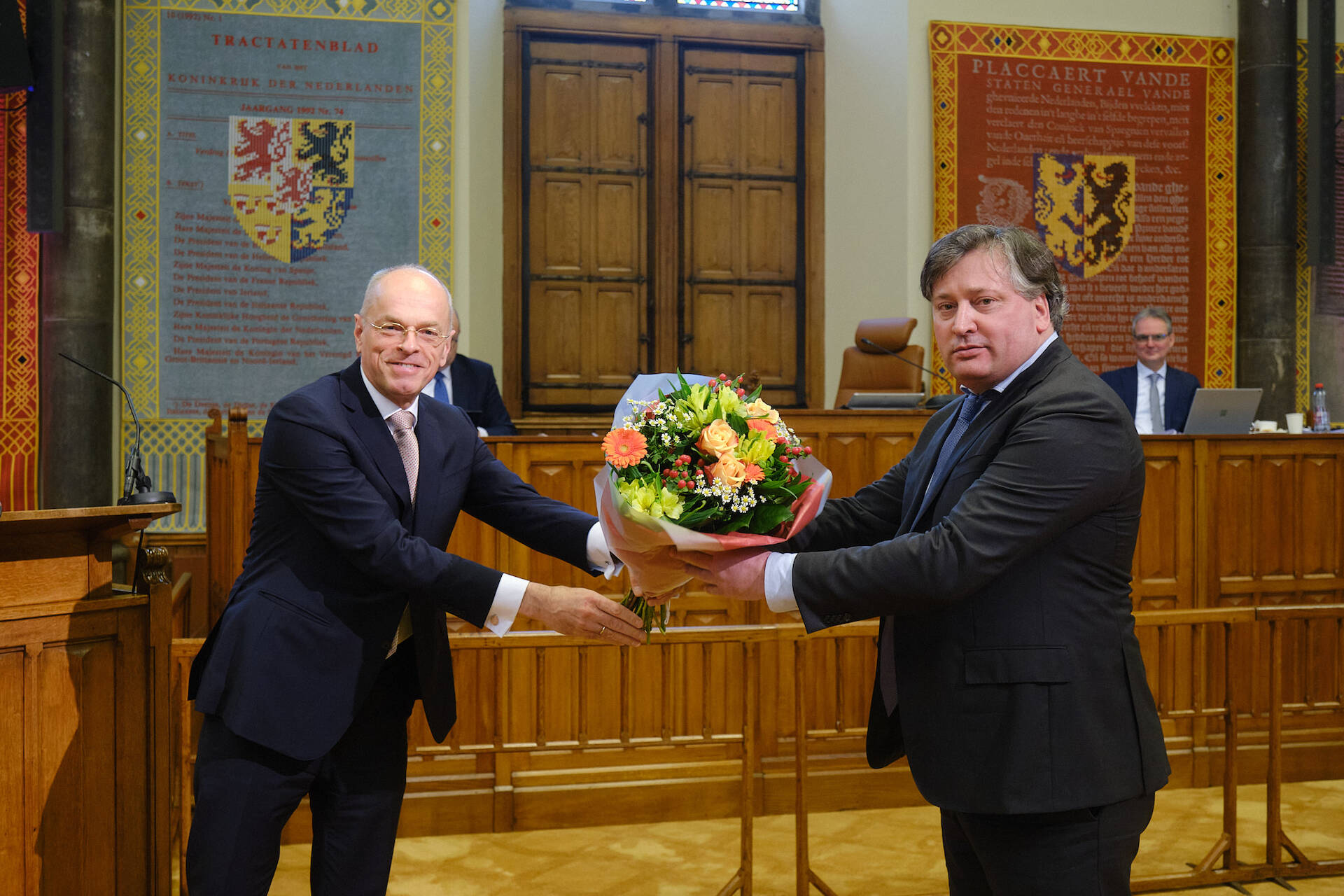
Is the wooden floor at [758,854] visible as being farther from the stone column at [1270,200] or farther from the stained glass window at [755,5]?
the stained glass window at [755,5]

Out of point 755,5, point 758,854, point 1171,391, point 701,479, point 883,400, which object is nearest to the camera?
point 701,479

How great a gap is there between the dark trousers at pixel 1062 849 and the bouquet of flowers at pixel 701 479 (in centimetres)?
62

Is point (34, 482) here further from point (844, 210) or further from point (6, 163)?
point (844, 210)

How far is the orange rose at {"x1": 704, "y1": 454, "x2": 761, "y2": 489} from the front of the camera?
1.83m

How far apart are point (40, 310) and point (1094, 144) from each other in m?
7.23

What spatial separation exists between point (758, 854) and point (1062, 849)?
2454 millimetres

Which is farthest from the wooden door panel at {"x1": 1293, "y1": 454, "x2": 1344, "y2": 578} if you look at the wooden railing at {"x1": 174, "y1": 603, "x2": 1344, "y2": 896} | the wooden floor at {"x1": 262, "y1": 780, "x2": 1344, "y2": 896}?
the wooden floor at {"x1": 262, "y1": 780, "x2": 1344, "y2": 896}

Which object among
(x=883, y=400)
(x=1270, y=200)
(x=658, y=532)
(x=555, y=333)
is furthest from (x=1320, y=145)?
(x=658, y=532)

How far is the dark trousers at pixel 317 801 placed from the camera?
6.43ft

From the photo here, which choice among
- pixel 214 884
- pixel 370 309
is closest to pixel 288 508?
pixel 370 309

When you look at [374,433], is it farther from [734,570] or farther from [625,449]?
[734,570]

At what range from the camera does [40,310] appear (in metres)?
6.48

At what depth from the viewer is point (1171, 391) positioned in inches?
243

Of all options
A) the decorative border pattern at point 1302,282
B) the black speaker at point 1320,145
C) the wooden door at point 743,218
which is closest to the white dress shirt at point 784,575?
the wooden door at point 743,218
